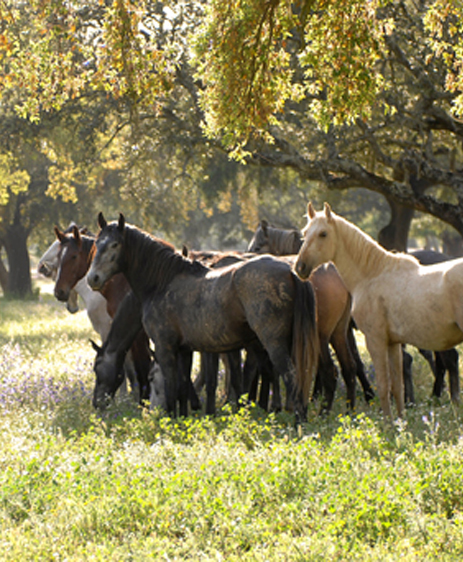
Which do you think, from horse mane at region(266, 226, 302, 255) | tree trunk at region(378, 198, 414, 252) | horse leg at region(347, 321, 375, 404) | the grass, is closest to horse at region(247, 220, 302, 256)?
horse mane at region(266, 226, 302, 255)

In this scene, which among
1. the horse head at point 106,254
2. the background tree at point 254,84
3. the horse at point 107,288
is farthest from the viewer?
the horse at point 107,288

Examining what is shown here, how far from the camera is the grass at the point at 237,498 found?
4.34 metres

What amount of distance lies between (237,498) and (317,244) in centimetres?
332

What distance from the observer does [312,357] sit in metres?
7.62

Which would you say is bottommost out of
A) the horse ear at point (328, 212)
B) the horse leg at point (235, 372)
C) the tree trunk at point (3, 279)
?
the tree trunk at point (3, 279)

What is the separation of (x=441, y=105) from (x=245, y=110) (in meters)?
7.04

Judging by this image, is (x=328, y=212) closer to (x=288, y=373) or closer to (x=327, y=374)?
(x=288, y=373)

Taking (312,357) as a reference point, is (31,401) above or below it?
below

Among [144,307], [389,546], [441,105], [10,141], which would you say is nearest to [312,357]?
[144,307]

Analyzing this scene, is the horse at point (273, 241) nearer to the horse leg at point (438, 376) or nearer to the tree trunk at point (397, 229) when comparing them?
the horse leg at point (438, 376)

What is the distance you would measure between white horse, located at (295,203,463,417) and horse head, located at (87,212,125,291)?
241 centimetres

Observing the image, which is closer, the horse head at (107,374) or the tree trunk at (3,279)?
the horse head at (107,374)

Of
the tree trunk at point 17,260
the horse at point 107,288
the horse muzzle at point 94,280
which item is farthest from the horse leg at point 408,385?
the tree trunk at point 17,260

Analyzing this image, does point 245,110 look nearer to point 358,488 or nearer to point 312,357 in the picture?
point 312,357
